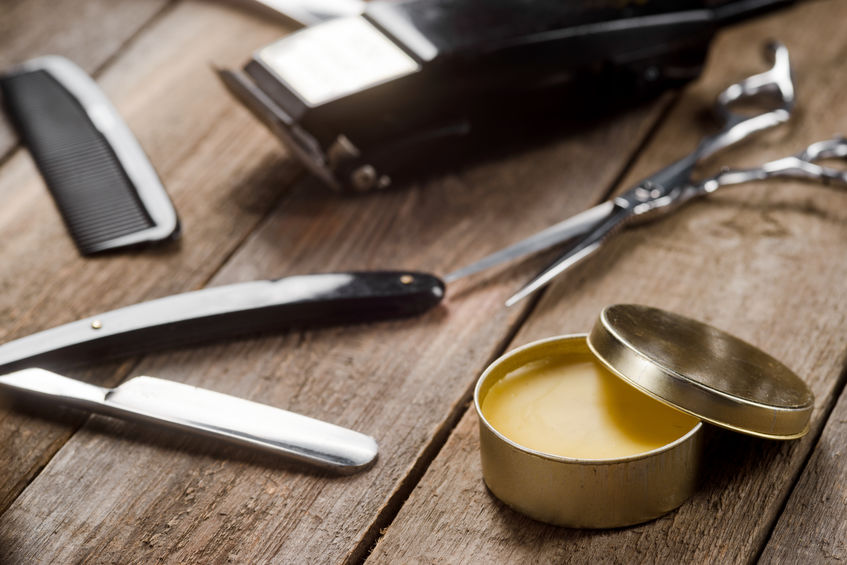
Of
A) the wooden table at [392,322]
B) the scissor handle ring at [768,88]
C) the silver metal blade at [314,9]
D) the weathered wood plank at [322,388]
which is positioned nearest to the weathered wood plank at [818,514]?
the wooden table at [392,322]

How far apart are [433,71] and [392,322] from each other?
0.93 ft

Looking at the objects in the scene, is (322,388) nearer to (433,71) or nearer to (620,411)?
(620,411)

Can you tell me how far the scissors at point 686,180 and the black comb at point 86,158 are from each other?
0.35 m

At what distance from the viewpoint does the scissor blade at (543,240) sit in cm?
92

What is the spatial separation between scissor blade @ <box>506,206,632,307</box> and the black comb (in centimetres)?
39

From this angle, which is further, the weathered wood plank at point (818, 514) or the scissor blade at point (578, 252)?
the scissor blade at point (578, 252)

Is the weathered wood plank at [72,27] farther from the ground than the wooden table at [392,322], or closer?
farther from the ground

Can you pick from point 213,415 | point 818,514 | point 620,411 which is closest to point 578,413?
point 620,411

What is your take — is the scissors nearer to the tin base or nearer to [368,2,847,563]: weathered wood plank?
[368,2,847,563]: weathered wood plank

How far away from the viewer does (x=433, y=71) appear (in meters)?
0.98

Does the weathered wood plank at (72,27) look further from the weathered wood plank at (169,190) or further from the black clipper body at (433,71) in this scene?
Answer: the black clipper body at (433,71)

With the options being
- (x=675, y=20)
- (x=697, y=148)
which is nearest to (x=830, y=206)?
(x=697, y=148)

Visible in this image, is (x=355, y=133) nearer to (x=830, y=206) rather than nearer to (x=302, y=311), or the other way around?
(x=302, y=311)

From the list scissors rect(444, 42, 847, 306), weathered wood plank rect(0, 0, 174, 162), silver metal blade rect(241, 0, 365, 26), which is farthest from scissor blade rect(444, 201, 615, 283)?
weathered wood plank rect(0, 0, 174, 162)
